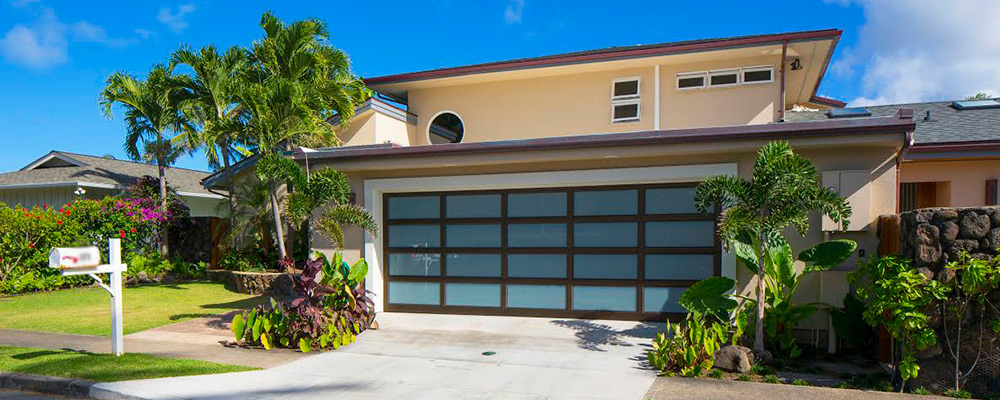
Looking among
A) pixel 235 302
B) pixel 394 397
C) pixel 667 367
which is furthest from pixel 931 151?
pixel 235 302

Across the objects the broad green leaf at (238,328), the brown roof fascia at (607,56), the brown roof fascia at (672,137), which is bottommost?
the broad green leaf at (238,328)

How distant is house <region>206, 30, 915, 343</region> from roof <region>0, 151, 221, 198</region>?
1348 centimetres

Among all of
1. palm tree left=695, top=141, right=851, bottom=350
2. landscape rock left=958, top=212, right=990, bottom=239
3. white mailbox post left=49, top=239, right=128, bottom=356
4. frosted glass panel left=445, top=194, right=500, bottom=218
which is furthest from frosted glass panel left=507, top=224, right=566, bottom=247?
white mailbox post left=49, top=239, right=128, bottom=356

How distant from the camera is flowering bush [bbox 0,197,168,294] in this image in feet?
43.1

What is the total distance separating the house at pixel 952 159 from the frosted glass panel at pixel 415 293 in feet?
25.6

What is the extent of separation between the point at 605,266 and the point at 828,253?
10.2 ft

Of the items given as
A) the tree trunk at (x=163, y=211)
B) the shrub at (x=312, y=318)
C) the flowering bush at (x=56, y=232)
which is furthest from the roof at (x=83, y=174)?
the shrub at (x=312, y=318)

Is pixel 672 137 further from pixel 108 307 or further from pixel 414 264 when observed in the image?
pixel 108 307

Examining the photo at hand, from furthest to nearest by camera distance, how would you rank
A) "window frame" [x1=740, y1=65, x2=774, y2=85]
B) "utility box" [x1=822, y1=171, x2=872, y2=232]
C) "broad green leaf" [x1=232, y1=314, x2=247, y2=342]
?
"window frame" [x1=740, y1=65, x2=774, y2=85], "broad green leaf" [x1=232, y1=314, x2=247, y2=342], "utility box" [x1=822, y1=171, x2=872, y2=232]

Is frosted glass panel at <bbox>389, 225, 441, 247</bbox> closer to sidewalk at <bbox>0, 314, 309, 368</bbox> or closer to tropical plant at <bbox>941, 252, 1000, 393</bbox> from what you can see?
sidewalk at <bbox>0, 314, 309, 368</bbox>

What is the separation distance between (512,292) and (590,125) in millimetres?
5517

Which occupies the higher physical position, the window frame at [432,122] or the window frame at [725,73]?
the window frame at [725,73]

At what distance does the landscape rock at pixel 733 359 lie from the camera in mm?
6441

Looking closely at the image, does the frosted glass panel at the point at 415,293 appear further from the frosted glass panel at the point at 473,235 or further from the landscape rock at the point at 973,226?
the landscape rock at the point at 973,226
